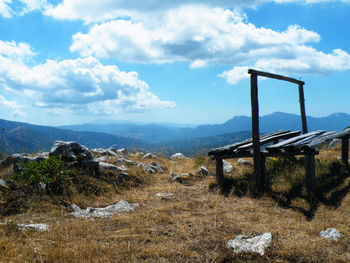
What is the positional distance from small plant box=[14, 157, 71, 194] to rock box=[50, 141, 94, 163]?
73 centimetres

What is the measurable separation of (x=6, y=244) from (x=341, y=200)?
20.5 feet

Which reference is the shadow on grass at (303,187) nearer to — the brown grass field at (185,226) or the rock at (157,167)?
the brown grass field at (185,226)

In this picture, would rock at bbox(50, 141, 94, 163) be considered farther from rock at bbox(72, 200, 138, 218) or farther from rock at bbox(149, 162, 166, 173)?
rock at bbox(149, 162, 166, 173)

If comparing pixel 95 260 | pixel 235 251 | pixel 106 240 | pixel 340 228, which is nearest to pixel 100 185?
pixel 106 240

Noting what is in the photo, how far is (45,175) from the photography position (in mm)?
6461

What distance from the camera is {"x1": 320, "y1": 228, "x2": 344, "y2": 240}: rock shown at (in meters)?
4.08

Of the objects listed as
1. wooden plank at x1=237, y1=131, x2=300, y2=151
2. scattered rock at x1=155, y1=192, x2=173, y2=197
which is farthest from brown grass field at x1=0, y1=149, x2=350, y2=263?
wooden plank at x1=237, y1=131, x2=300, y2=151

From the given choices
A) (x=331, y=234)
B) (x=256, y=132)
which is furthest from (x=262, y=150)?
(x=331, y=234)

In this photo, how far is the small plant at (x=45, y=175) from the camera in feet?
20.6

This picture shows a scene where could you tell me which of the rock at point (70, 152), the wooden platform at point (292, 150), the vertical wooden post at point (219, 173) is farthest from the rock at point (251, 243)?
the rock at point (70, 152)

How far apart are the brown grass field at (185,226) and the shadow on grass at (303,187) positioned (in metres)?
0.03

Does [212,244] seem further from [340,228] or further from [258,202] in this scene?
[258,202]

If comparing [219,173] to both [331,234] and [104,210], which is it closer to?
[104,210]

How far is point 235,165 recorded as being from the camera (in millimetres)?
11000
